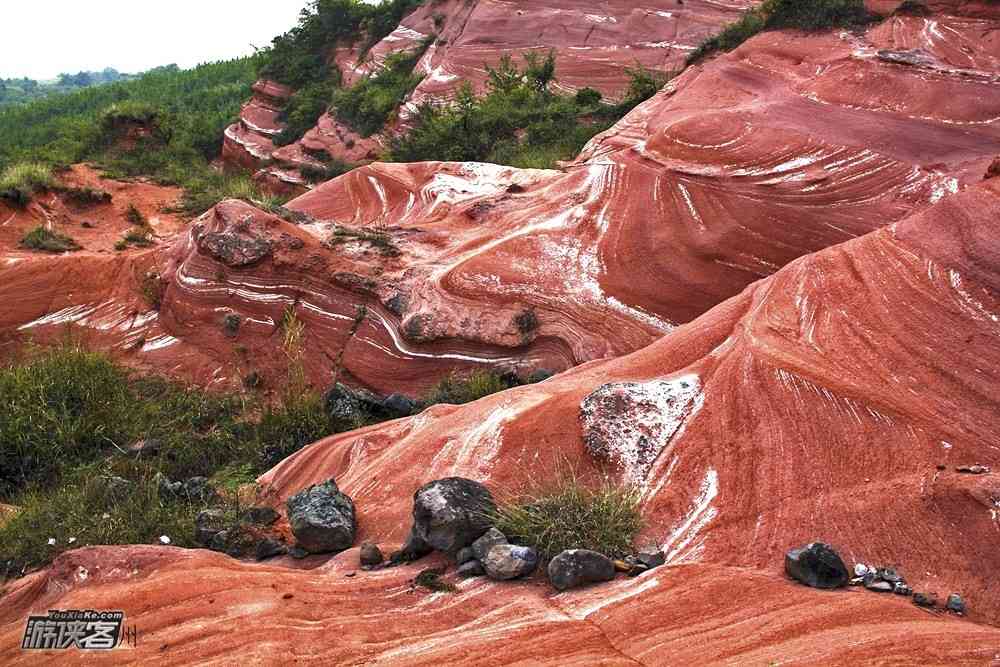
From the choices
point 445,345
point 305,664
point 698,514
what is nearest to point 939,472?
point 698,514

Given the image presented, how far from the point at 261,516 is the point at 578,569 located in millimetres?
2303

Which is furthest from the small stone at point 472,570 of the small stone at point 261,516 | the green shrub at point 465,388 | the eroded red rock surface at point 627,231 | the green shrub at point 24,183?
the green shrub at point 24,183

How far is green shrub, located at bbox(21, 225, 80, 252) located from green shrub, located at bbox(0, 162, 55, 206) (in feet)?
3.92

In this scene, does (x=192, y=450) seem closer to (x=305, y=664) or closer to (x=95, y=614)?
(x=95, y=614)

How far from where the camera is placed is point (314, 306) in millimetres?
9852

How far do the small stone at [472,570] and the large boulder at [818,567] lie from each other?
56.2 inches

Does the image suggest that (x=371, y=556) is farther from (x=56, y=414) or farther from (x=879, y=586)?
(x=56, y=414)

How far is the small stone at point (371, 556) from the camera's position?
4.52 metres

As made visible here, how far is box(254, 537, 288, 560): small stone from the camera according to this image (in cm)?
504

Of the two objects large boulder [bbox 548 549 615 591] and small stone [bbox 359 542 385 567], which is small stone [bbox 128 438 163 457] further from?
large boulder [bbox 548 549 615 591]

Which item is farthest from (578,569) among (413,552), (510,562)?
(413,552)

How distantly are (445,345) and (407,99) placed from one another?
15.1 m

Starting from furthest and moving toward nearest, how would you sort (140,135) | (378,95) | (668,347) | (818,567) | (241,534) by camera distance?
(378,95) < (140,135) < (668,347) < (241,534) < (818,567)

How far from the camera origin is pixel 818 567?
390 cm
